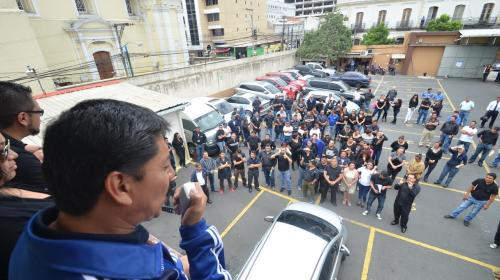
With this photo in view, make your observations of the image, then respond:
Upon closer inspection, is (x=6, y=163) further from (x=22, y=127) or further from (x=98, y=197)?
(x=98, y=197)

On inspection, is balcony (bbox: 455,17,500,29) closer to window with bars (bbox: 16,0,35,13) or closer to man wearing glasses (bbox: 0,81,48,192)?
man wearing glasses (bbox: 0,81,48,192)

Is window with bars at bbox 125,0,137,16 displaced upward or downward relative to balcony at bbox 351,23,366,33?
upward

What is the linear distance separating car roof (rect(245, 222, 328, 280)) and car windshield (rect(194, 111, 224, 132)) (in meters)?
7.40

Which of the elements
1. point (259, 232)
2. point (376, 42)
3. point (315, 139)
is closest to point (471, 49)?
point (376, 42)

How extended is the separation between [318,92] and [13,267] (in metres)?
16.6

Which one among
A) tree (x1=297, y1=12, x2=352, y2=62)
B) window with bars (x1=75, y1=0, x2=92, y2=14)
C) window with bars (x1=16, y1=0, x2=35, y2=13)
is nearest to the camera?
window with bars (x1=16, y1=0, x2=35, y2=13)

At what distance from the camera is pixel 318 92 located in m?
16.1

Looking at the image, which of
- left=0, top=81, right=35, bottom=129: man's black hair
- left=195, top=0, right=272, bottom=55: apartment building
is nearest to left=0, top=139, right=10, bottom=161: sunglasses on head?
left=0, top=81, right=35, bottom=129: man's black hair

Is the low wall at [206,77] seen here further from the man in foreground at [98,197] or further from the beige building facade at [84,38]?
the man in foreground at [98,197]

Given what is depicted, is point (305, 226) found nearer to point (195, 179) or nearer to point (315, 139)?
point (195, 179)

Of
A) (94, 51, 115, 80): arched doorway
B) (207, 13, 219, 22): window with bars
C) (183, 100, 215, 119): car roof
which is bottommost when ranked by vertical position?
(183, 100, 215, 119): car roof

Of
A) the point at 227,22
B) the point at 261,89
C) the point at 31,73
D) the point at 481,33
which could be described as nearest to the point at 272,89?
the point at 261,89

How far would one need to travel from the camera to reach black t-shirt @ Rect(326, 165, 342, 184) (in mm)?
7574

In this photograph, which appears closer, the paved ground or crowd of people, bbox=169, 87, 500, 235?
the paved ground
